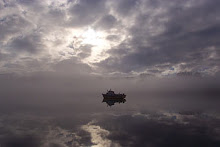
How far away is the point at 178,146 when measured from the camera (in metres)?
25.8

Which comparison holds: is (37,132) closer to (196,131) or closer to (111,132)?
(111,132)

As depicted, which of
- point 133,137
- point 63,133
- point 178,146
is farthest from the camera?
point 63,133

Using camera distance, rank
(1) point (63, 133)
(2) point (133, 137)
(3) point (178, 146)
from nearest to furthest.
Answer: (3) point (178, 146) < (2) point (133, 137) < (1) point (63, 133)

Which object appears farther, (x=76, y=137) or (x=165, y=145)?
(x=76, y=137)

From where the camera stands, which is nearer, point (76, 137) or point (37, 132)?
point (76, 137)

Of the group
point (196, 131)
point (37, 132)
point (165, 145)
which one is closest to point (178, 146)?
point (165, 145)

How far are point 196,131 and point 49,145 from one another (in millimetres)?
31252

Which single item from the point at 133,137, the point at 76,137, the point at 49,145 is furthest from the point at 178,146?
the point at 49,145

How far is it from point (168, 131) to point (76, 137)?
2047cm

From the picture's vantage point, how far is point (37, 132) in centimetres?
3475

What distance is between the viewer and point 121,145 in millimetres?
26281

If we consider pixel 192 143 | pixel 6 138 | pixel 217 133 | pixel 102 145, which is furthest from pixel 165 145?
pixel 6 138

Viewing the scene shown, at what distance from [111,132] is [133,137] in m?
5.53

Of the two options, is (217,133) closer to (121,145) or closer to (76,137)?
(121,145)
